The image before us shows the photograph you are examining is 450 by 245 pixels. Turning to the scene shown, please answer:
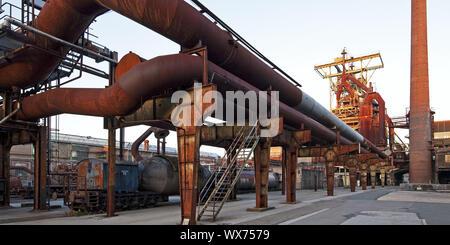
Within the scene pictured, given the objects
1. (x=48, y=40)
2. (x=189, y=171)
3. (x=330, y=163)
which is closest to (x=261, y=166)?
(x=189, y=171)

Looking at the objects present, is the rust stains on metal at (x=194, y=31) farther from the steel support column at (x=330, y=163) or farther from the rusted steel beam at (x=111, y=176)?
the steel support column at (x=330, y=163)

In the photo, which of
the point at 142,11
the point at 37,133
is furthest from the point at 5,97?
the point at 142,11

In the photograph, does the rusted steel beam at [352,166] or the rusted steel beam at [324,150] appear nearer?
the rusted steel beam at [324,150]

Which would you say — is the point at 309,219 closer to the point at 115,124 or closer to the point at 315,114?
the point at 115,124

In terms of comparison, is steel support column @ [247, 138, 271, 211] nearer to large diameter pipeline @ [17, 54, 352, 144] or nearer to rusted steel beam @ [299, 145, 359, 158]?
large diameter pipeline @ [17, 54, 352, 144]

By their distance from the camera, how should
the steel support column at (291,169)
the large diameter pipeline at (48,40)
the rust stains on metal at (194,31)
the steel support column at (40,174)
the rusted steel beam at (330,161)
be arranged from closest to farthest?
the rust stains on metal at (194,31) → the large diameter pipeline at (48,40) → the steel support column at (40,174) → the steel support column at (291,169) → the rusted steel beam at (330,161)

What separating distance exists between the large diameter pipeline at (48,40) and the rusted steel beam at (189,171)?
5.77m

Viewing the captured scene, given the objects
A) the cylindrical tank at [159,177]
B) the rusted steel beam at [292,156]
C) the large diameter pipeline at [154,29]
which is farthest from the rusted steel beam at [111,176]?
the rusted steel beam at [292,156]

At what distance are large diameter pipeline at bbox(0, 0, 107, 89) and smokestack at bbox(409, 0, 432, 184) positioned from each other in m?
42.9

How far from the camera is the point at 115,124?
1598 cm

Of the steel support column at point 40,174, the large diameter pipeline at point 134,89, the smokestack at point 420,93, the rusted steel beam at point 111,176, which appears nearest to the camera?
the large diameter pipeline at point 134,89

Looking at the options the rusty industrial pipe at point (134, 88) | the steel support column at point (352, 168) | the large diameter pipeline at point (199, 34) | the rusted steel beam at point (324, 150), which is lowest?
the steel support column at point (352, 168)

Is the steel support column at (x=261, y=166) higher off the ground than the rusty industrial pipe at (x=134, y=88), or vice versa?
the rusty industrial pipe at (x=134, y=88)

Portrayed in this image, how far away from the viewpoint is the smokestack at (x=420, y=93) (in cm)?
4438
